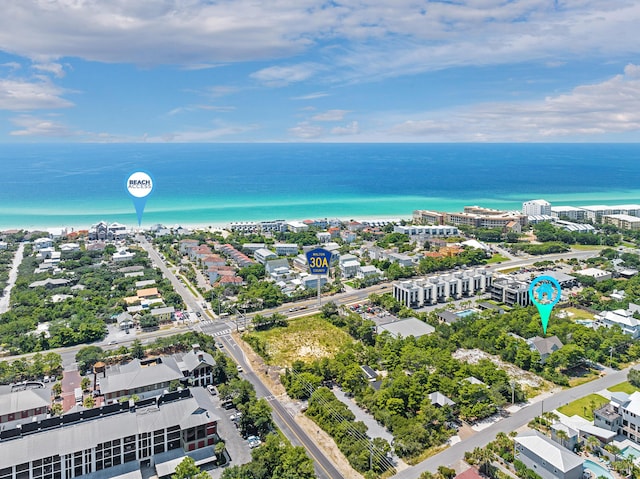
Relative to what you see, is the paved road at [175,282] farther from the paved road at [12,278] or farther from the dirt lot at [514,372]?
the dirt lot at [514,372]

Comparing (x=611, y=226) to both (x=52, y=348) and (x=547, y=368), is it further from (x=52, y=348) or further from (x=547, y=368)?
(x=52, y=348)

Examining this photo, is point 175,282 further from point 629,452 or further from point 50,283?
point 629,452

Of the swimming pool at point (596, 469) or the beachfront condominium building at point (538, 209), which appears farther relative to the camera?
the beachfront condominium building at point (538, 209)

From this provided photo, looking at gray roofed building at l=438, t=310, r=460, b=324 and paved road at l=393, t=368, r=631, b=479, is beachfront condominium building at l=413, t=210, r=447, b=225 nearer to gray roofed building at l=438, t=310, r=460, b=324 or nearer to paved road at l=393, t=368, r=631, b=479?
gray roofed building at l=438, t=310, r=460, b=324

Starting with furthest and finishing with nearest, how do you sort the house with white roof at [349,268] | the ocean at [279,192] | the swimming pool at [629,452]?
the ocean at [279,192] < the house with white roof at [349,268] < the swimming pool at [629,452]

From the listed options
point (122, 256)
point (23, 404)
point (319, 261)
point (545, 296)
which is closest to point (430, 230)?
point (319, 261)

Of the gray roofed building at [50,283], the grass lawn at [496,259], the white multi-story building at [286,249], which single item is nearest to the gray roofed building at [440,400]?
the grass lawn at [496,259]

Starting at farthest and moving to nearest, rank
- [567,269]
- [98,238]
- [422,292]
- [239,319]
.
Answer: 1. [98,238]
2. [567,269]
3. [422,292]
4. [239,319]

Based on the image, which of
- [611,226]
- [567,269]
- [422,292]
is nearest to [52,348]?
[422,292]
